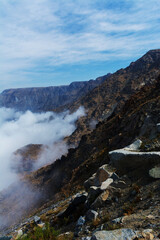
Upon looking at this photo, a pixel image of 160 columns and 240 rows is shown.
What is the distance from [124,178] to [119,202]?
4.04 feet

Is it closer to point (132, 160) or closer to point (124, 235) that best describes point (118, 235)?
point (124, 235)

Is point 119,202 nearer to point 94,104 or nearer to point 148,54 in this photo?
point 94,104

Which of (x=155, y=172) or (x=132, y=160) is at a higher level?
(x=132, y=160)

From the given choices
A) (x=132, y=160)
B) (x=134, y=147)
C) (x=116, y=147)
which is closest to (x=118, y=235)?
(x=132, y=160)

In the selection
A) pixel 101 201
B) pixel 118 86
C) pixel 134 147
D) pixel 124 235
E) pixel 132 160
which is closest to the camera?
pixel 124 235

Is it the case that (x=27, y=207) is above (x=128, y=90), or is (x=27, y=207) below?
below

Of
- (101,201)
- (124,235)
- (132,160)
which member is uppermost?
(132,160)

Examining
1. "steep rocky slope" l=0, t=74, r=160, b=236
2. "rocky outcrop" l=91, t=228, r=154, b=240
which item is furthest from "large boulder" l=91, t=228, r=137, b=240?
"steep rocky slope" l=0, t=74, r=160, b=236

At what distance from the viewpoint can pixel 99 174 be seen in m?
9.43

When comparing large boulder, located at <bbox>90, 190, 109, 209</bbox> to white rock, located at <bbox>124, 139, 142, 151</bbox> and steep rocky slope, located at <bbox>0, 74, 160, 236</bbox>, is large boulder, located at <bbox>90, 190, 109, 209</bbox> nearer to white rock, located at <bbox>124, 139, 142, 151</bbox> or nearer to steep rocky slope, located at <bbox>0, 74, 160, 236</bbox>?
steep rocky slope, located at <bbox>0, 74, 160, 236</bbox>

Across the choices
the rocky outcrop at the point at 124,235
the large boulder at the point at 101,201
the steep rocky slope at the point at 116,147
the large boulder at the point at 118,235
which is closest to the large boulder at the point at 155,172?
the steep rocky slope at the point at 116,147

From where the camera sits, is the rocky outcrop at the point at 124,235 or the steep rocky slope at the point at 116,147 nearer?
the rocky outcrop at the point at 124,235

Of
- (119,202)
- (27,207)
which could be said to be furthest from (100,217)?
(27,207)

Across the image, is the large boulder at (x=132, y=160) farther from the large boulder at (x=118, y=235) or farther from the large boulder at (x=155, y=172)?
the large boulder at (x=118, y=235)
